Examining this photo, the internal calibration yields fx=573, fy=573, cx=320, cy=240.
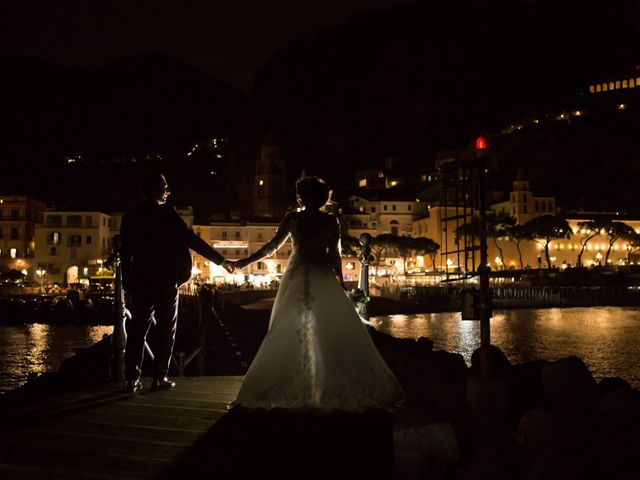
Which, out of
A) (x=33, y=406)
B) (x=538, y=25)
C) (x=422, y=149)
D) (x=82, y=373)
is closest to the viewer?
(x=33, y=406)

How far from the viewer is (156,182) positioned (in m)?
5.68

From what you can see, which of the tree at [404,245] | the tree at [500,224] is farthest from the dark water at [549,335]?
the tree at [404,245]

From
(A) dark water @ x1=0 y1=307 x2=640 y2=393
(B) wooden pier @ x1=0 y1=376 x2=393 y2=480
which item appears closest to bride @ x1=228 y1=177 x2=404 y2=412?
(B) wooden pier @ x1=0 y1=376 x2=393 y2=480

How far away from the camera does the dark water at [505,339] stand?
19.3 meters

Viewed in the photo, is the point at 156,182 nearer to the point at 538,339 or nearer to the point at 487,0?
the point at 538,339

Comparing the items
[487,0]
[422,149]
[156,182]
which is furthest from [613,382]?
[487,0]

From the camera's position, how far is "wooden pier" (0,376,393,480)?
334cm

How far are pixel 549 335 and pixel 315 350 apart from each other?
2478cm

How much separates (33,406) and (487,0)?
183 meters

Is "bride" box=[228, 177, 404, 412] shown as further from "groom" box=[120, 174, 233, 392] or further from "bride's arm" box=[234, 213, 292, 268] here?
"groom" box=[120, 174, 233, 392]

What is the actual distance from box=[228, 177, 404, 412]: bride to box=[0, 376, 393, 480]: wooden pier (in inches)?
5.9

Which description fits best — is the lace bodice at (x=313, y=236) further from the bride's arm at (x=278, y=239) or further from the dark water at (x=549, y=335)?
the dark water at (x=549, y=335)

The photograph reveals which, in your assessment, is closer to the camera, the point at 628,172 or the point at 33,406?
the point at 33,406

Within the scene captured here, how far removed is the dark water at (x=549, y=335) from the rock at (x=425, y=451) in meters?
13.2
